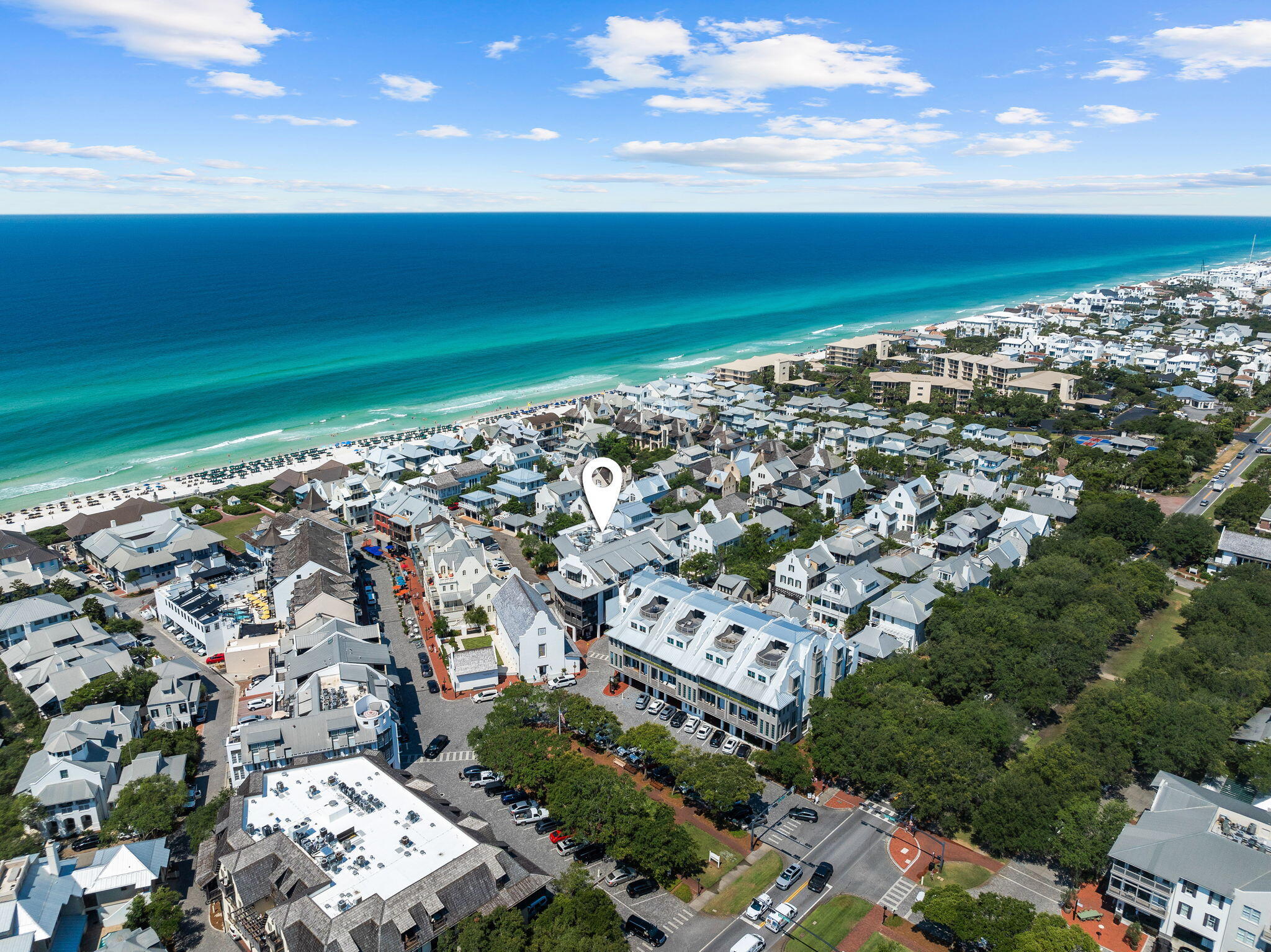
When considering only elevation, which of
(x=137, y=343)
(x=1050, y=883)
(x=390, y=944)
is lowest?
(x=1050, y=883)

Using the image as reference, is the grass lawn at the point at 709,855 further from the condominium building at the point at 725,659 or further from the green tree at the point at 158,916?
the green tree at the point at 158,916

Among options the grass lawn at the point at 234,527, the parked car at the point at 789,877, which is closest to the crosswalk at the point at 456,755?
the parked car at the point at 789,877

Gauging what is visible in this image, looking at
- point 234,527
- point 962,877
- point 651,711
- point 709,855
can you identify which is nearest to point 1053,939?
point 962,877

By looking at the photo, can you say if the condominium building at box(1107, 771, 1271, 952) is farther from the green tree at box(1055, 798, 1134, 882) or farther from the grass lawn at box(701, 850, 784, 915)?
the grass lawn at box(701, 850, 784, 915)

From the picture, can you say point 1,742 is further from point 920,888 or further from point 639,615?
point 920,888

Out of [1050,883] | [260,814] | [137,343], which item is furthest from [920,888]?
[137,343]

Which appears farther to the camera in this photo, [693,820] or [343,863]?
[693,820]
